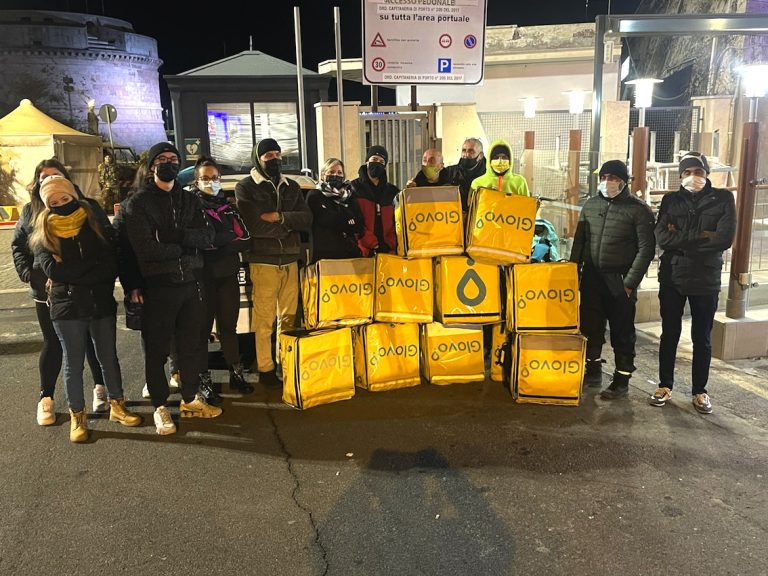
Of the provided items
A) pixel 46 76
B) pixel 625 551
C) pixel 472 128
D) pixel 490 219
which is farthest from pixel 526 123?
pixel 46 76

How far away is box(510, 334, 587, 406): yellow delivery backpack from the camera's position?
16.3 feet

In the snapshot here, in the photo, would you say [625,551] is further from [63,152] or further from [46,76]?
[46,76]

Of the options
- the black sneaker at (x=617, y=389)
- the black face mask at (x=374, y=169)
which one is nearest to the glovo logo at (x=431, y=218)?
the black face mask at (x=374, y=169)

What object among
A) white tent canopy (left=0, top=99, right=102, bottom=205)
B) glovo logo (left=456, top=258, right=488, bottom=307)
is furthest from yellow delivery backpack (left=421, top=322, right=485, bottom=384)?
white tent canopy (left=0, top=99, right=102, bottom=205)

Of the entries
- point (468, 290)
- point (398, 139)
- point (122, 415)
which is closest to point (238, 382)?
point (122, 415)

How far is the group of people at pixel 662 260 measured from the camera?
4.71m

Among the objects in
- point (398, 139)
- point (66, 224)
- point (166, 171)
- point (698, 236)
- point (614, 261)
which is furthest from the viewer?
point (398, 139)

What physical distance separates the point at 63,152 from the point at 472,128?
523 inches

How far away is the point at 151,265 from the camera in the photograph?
436 cm

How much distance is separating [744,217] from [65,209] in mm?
5721

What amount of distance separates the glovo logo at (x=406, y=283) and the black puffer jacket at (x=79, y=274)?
6.82ft

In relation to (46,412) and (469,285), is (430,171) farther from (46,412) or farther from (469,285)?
(46,412)

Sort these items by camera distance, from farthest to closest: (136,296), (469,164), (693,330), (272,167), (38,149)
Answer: (38,149) < (469,164) < (272,167) < (693,330) < (136,296)

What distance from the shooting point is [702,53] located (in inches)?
799
